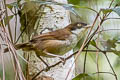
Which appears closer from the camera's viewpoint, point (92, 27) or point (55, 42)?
point (92, 27)

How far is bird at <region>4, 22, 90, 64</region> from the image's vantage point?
95 centimetres

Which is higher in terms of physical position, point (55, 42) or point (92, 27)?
point (92, 27)

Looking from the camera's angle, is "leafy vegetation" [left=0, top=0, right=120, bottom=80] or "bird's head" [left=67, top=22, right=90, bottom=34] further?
"bird's head" [left=67, top=22, right=90, bottom=34]

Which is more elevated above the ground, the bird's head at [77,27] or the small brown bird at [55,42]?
the bird's head at [77,27]

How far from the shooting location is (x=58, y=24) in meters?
1.06

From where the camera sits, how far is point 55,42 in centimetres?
100

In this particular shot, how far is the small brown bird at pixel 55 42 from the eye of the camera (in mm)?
950

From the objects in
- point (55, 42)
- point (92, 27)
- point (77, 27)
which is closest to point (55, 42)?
point (55, 42)

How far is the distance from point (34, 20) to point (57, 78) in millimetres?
251

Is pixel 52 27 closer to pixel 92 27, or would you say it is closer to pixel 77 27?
pixel 77 27

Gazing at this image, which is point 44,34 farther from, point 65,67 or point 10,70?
point 10,70

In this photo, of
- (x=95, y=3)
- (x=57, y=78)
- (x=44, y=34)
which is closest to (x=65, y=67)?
(x=57, y=78)

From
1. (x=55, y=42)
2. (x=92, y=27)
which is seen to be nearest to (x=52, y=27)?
(x=55, y=42)

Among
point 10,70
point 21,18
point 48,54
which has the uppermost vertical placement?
point 21,18
